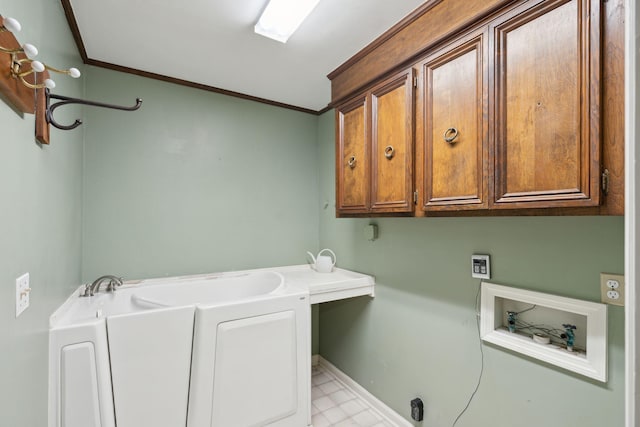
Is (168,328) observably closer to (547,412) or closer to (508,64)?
(547,412)

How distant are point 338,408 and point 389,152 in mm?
1870

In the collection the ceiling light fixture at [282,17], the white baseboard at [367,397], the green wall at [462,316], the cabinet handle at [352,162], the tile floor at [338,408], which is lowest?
the tile floor at [338,408]

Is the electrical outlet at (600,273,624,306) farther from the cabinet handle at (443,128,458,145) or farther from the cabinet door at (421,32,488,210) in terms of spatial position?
the cabinet handle at (443,128,458,145)

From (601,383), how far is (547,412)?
0.27 metres

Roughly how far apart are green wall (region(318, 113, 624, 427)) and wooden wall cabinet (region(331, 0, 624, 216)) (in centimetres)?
31

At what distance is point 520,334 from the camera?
1393 millimetres

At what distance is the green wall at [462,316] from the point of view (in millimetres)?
1134

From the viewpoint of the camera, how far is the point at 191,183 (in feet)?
7.70

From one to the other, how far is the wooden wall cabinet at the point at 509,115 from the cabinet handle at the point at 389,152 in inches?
0.9

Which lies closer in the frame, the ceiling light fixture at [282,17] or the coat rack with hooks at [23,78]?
the coat rack with hooks at [23,78]

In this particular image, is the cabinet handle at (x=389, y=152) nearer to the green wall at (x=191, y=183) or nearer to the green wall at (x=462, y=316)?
the green wall at (x=462, y=316)

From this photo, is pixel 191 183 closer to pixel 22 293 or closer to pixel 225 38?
pixel 225 38

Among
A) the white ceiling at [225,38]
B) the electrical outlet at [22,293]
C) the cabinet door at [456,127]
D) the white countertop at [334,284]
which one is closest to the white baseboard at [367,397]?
the white countertop at [334,284]

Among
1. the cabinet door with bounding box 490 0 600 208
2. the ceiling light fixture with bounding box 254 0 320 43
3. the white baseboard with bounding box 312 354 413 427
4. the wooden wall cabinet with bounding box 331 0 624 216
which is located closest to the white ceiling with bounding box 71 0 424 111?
the ceiling light fixture with bounding box 254 0 320 43
